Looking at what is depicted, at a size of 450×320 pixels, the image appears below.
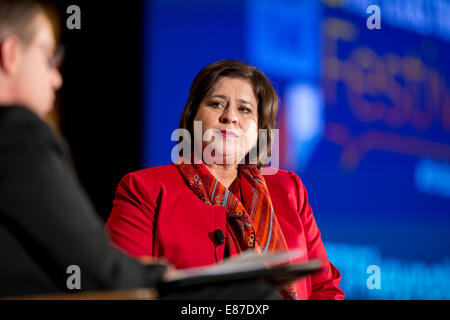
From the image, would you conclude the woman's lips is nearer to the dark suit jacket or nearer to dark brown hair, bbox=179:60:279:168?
dark brown hair, bbox=179:60:279:168

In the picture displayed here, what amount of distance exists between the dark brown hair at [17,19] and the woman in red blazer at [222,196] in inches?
36.5

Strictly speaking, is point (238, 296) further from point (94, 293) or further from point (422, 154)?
point (422, 154)

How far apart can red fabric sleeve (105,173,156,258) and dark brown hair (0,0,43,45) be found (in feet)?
3.04

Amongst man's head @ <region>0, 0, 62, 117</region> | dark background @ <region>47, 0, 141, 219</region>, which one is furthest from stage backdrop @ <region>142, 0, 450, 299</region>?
man's head @ <region>0, 0, 62, 117</region>

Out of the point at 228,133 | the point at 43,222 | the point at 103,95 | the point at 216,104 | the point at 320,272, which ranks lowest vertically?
the point at 320,272

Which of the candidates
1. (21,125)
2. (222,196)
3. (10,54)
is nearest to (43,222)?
(21,125)

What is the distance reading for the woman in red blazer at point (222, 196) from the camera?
1.93 m

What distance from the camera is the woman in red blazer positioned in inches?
76.1

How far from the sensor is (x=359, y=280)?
133 inches

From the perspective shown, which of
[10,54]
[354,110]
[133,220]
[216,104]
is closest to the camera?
[10,54]

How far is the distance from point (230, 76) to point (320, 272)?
0.86m

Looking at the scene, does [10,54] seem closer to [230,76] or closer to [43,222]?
[43,222]

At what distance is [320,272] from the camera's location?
82.5 inches
